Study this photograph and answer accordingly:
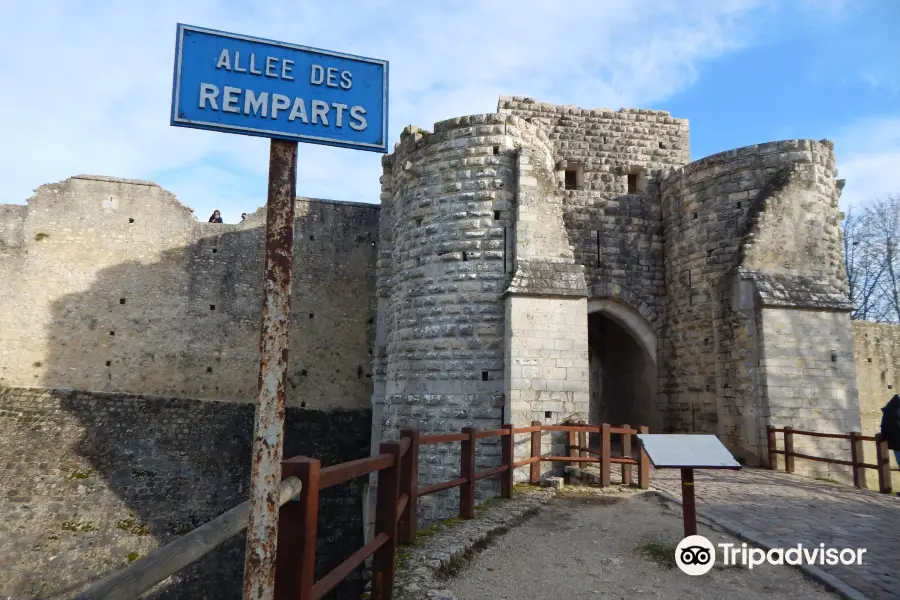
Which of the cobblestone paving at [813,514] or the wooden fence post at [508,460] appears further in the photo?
the wooden fence post at [508,460]

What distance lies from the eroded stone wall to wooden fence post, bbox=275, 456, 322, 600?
41.2 ft

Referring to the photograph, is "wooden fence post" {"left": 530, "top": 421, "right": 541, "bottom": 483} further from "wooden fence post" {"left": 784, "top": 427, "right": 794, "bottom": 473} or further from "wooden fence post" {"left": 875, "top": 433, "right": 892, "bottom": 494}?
"wooden fence post" {"left": 875, "top": 433, "right": 892, "bottom": 494}

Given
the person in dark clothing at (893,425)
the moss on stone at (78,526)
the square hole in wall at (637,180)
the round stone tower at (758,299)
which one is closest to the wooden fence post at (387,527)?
the person in dark clothing at (893,425)

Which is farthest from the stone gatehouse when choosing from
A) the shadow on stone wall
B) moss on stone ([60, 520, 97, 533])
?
moss on stone ([60, 520, 97, 533])

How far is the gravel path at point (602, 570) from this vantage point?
151 inches

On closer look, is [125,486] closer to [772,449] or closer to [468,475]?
[468,475]

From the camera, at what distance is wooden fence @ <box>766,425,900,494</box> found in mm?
7742

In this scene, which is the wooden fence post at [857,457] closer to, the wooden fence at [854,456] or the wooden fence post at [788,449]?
the wooden fence at [854,456]

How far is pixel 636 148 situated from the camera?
12.9 metres

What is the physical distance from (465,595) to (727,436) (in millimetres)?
8361

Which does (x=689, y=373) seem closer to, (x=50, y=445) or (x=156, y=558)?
(x=156, y=558)

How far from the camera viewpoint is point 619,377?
1373cm

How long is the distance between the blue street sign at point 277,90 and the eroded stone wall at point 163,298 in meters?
12.8
